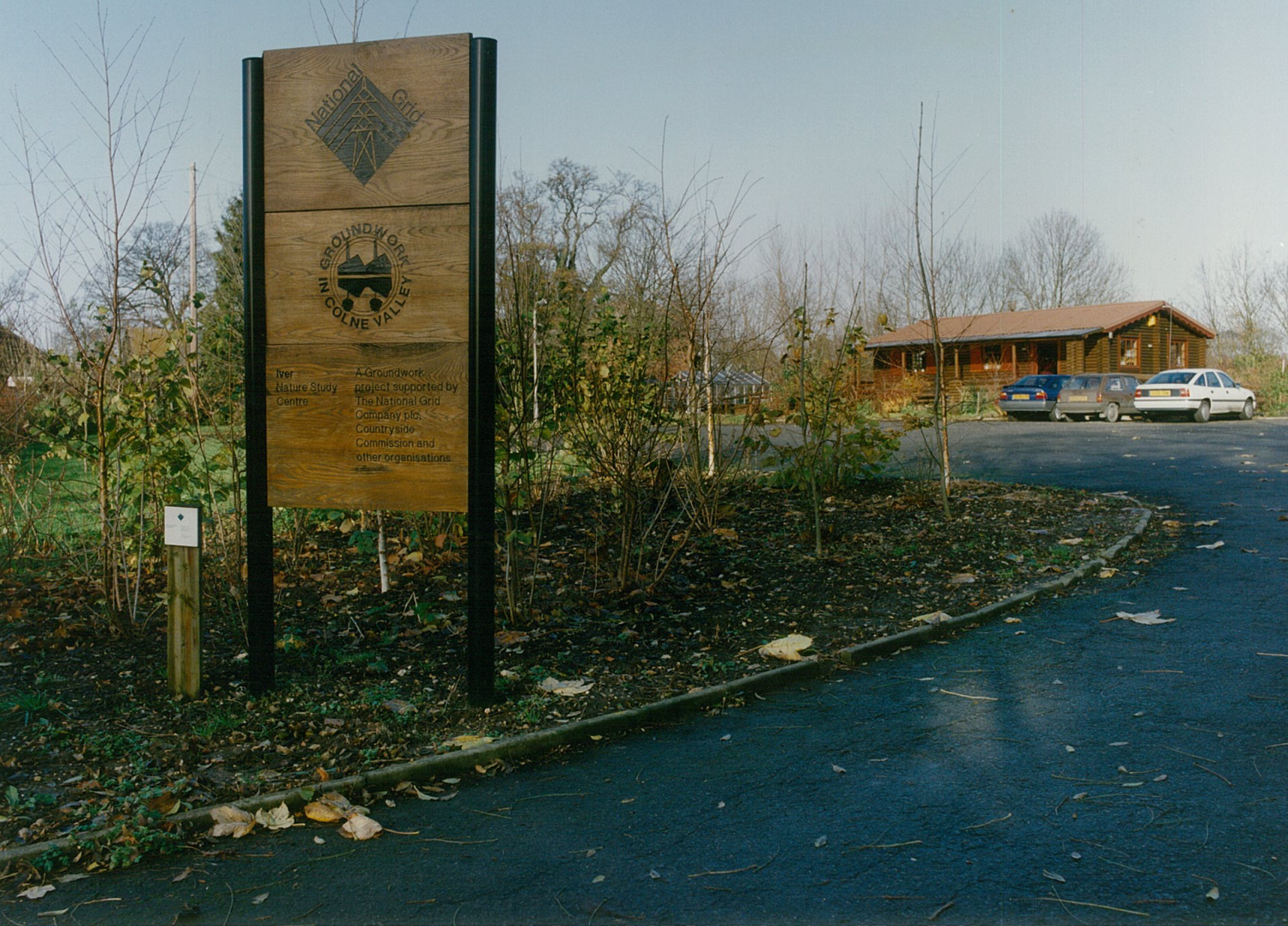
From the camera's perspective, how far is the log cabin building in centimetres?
4441

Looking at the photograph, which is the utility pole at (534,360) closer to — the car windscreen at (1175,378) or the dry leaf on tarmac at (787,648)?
the dry leaf on tarmac at (787,648)

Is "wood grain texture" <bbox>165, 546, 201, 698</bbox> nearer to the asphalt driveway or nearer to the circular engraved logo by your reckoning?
the circular engraved logo

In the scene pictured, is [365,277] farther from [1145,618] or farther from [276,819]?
[1145,618]

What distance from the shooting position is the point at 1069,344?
147ft

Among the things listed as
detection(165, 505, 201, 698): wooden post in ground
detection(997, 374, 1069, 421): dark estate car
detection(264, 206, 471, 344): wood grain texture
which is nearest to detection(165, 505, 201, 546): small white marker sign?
detection(165, 505, 201, 698): wooden post in ground

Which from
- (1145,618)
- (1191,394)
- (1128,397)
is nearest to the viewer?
(1145,618)

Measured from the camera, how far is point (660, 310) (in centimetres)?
934

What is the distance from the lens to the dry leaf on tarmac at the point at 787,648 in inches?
237

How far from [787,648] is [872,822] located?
2.36 m

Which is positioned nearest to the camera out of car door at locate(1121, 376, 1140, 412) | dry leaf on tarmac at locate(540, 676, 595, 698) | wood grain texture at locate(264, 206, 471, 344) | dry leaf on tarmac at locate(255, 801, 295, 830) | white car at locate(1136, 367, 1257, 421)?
dry leaf on tarmac at locate(255, 801, 295, 830)

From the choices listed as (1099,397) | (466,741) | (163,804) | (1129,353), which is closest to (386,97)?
(466,741)

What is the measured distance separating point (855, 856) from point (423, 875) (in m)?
1.49

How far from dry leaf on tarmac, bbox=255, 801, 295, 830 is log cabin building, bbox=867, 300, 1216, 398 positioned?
4042 cm

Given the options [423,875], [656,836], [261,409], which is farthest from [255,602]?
[656,836]
